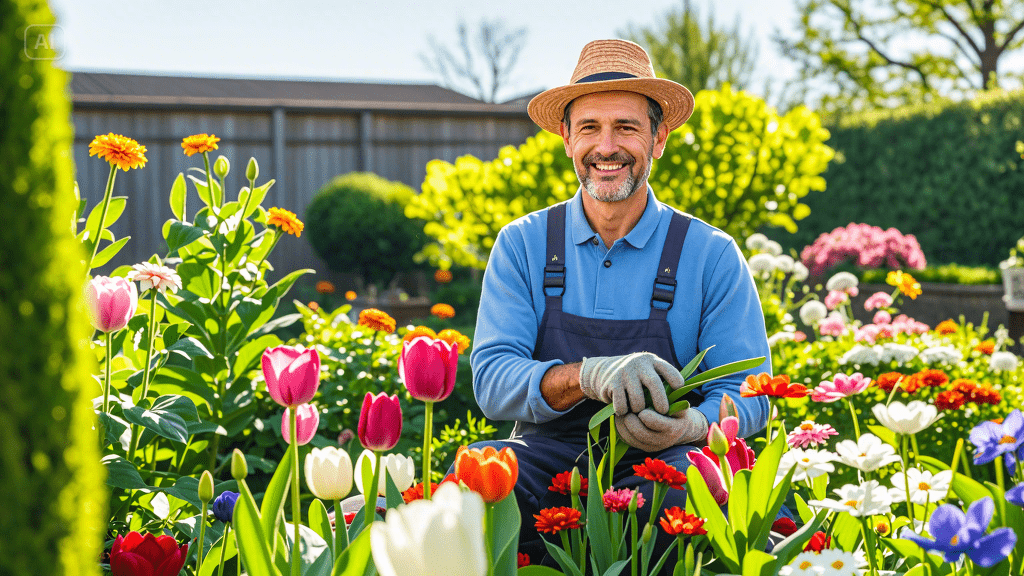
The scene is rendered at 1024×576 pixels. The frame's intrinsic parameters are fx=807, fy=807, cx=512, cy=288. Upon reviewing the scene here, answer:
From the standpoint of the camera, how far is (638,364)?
4.75 ft

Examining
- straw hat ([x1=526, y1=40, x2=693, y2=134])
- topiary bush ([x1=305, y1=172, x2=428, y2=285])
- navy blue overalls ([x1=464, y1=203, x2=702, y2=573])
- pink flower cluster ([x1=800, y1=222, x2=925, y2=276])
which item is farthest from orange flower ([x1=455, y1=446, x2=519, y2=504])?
topiary bush ([x1=305, y1=172, x2=428, y2=285])

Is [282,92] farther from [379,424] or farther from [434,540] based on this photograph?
[434,540]

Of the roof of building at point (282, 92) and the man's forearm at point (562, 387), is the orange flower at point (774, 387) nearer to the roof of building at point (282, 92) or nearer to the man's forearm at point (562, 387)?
the man's forearm at point (562, 387)

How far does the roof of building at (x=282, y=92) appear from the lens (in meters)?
10.3

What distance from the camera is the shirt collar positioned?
2016 mm

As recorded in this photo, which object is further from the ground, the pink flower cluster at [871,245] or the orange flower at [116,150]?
the orange flower at [116,150]

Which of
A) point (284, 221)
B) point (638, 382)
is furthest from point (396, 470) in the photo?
point (284, 221)

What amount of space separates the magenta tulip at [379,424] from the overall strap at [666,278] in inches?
40.2

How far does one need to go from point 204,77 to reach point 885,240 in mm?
13829

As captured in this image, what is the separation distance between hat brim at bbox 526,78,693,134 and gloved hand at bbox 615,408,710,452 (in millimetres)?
868

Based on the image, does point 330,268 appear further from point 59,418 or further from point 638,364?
point 59,418

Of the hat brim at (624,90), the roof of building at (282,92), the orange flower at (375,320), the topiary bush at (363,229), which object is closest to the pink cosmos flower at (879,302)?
the hat brim at (624,90)

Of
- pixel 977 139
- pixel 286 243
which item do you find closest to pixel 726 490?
pixel 977 139

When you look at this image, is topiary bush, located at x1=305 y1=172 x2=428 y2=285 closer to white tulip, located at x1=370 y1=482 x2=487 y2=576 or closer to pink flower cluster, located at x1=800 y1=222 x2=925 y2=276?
pink flower cluster, located at x1=800 y1=222 x2=925 y2=276
